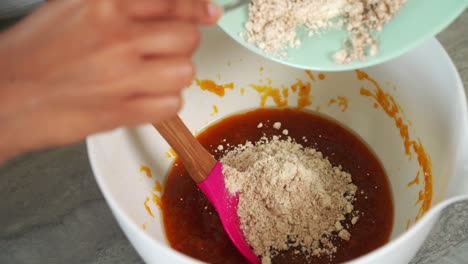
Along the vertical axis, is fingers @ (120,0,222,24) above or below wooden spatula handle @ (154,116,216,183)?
above

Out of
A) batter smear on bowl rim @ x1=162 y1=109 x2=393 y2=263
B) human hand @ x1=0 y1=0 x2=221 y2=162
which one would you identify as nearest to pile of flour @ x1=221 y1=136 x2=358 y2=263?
batter smear on bowl rim @ x1=162 y1=109 x2=393 y2=263

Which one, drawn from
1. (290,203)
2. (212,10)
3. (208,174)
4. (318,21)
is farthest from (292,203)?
(212,10)

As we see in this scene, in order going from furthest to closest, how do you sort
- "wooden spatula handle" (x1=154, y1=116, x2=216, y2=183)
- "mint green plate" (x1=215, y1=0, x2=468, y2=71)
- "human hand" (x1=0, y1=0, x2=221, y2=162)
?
1. "wooden spatula handle" (x1=154, y1=116, x2=216, y2=183)
2. "mint green plate" (x1=215, y1=0, x2=468, y2=71)
3. "human hand" (x1=0, y1=0, x2=221, y2=162)

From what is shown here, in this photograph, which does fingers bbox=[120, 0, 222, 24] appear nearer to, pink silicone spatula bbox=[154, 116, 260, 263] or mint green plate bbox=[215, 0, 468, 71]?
mint green plate bbox=[215, 0, 468, 71]

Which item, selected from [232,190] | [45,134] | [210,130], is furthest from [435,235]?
[45,134]

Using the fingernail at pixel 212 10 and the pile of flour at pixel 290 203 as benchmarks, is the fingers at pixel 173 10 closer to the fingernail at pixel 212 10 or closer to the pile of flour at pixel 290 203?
the fingernail at pixel 212 10

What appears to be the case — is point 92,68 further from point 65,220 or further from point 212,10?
point 65,220

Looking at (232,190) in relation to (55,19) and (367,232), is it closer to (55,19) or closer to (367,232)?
(367,232)
